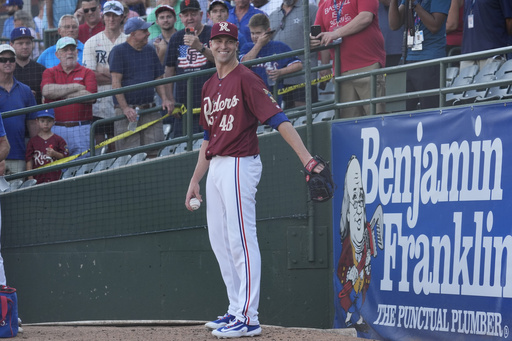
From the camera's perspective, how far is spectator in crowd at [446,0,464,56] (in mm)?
8758

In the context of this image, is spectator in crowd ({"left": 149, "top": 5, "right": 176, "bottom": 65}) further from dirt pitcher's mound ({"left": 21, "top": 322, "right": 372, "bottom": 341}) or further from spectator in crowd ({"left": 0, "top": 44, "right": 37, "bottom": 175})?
dirt pitcher's mound ({"left": 21, "top": 322, "right": 372, "bottom": 341})

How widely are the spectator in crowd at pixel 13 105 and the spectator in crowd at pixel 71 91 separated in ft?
1.07

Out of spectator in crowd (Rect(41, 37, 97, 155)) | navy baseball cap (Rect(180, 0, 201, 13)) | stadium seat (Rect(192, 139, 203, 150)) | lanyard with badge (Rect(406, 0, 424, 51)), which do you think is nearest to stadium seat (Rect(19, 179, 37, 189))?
spectator in crowd (Rect(41, 37, 97, 155))

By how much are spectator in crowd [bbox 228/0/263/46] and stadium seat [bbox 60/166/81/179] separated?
8.53 ft

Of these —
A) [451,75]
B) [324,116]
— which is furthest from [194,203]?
[451,75]

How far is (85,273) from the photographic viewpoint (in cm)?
942

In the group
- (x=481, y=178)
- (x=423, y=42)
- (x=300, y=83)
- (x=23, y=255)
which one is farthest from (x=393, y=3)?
(x=23, y=255)

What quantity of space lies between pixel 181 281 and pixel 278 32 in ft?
10.6

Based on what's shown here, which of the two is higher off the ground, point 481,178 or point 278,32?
point 278,32

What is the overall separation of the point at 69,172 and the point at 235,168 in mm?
4035

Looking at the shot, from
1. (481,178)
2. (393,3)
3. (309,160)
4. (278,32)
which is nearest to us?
(309,160)

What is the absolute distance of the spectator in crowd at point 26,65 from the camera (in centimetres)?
1088

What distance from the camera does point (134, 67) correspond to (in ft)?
33.2

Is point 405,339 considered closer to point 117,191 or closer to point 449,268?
point 449,268
